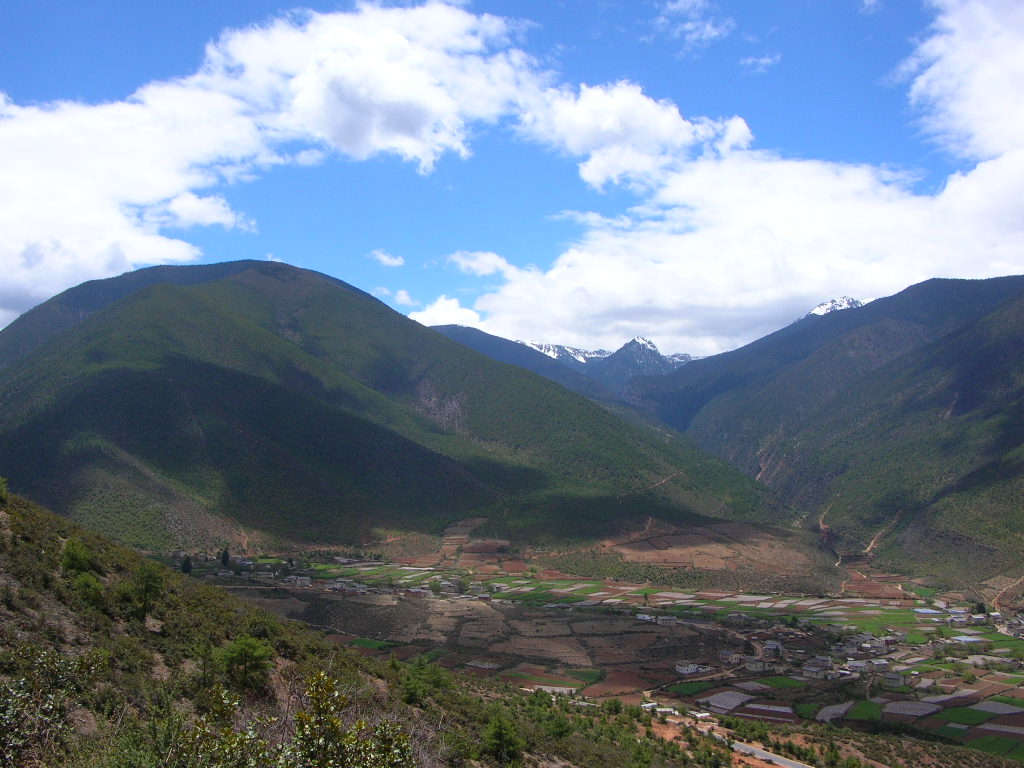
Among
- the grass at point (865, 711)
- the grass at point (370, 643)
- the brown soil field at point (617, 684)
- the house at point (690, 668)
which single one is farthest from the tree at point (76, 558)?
the house at point (690, 668)

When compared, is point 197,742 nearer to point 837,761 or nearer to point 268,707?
point 268,707

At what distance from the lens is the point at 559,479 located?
172875 millimetres

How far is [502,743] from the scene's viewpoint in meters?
26.4

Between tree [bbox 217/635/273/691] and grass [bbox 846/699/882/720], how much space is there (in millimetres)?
48726

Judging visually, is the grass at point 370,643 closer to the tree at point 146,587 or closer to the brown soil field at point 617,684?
the brown soil field at point 617,684

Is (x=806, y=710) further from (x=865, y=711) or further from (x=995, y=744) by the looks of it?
(x=995, y=744)

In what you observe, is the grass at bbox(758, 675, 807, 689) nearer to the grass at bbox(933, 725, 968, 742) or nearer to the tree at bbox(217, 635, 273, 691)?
the grass at bbox(933, 725, 968, 742)

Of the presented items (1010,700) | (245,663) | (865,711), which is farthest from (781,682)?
(245,663)

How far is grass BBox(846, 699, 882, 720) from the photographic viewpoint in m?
54.3

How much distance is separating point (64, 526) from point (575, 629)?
62820 millimetres

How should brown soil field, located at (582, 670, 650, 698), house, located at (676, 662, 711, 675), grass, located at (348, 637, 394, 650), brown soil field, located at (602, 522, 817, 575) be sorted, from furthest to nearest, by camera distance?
brown soil field, located at (602, 522, 817, 575), house, located at (676, 662, 711, 675), grass, located at (348, 637, 394, 650), brown soil field, located at (582, 670, 650, 698)

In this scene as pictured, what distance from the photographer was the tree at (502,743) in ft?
85.6

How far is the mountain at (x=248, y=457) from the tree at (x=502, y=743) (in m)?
89.1

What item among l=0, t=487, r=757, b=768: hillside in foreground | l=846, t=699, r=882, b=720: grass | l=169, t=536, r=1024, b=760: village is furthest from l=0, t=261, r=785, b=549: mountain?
l=0, t=487, r=757, b=768: hillside in foreground
